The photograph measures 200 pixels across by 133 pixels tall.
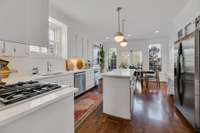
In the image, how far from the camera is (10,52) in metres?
2.89

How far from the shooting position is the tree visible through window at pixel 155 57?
29.0 feet

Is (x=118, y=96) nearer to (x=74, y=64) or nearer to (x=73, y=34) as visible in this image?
(x=74, y=64)

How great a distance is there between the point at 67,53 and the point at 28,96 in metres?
4.08

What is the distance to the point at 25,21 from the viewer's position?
1783 millimetres

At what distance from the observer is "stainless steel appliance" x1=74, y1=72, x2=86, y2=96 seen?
4.72m

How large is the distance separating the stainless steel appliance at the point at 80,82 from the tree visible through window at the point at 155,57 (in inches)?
216

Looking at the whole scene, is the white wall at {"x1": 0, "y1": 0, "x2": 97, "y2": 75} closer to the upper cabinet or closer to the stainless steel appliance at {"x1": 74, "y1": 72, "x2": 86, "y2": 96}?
the upper cabinet

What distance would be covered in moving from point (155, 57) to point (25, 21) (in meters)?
8.47

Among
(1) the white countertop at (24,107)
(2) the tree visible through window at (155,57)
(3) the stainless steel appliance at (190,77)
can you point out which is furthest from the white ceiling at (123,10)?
(2) the tree visible through window at (155,57)

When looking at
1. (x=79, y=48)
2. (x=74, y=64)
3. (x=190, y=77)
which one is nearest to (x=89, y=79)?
(x=74, y=64)

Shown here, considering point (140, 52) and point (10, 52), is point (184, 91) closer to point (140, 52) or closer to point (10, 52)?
point (10, 52)

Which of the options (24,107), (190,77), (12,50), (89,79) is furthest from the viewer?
(89,79)

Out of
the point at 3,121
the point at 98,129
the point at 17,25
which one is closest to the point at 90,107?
the point at 98,129

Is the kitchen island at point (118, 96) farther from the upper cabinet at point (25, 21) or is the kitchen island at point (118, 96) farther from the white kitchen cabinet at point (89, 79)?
the white kitchen cabinet at point (89, 79)
